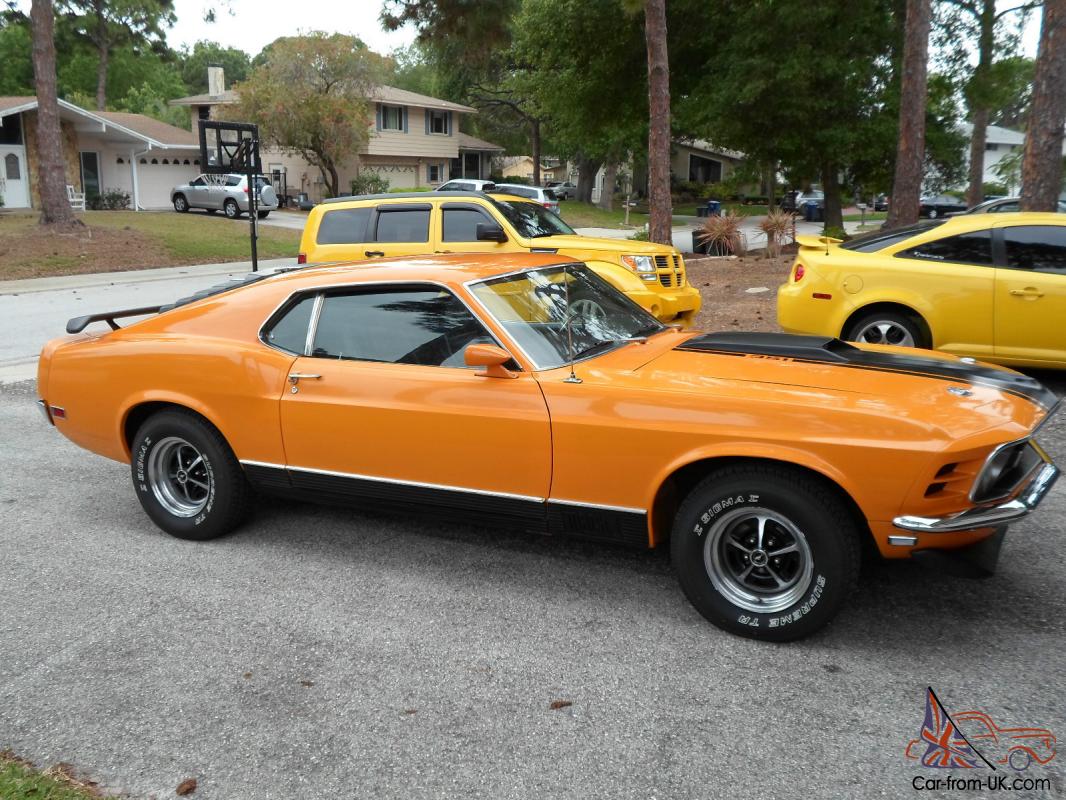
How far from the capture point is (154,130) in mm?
40531

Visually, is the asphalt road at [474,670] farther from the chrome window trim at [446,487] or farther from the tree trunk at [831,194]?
the tree trunk at [831,194]

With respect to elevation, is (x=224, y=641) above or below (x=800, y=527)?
below

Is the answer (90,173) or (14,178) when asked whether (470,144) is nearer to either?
(90,173)

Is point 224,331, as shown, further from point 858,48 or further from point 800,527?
point 858,48

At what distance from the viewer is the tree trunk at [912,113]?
15.0m

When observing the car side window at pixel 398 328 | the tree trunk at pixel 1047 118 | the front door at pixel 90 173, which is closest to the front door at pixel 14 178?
the front door at pixel 90 173

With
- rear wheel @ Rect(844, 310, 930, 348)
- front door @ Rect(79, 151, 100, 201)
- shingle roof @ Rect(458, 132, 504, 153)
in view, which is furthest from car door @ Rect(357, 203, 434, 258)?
shingle roof @ Rect(458, 132, 504, 153)

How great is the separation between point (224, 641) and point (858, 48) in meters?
21.1

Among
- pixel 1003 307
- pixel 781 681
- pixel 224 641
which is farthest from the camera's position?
pixel 1003 307

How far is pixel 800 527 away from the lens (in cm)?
356

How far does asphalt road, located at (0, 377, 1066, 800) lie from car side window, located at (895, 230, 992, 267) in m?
3.50

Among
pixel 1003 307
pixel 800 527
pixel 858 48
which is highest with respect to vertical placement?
pixel 858 48

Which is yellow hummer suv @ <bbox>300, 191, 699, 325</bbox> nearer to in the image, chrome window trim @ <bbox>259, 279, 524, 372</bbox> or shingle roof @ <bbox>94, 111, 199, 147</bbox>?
chrome window trim @ <bbox>259, 279, 524, 372</bbox>

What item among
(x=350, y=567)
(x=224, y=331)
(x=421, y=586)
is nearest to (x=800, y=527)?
(x=421, y=586)
